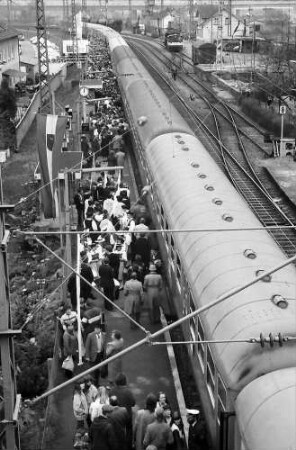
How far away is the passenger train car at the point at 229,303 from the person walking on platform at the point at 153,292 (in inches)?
10.1

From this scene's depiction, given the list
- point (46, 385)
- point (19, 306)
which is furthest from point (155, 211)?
point (46, 385)

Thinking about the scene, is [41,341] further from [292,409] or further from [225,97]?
[225,97]

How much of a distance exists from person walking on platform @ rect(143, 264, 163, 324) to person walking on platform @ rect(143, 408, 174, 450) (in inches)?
145

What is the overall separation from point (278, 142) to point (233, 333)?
1901cm

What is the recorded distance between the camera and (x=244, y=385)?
6379 millimetres

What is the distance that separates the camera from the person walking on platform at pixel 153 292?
1120 centimetres

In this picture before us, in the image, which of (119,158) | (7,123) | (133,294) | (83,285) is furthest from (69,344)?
(7,123)

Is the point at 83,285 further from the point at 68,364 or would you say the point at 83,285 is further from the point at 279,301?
the point at 279,301

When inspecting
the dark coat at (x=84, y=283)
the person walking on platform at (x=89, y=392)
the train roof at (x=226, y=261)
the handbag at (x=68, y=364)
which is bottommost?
the handbag at (x=68, y=364)

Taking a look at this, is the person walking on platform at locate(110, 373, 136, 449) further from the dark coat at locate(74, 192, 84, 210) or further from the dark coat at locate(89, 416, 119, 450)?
the dark coat at locate(74, 192, 84, 210)

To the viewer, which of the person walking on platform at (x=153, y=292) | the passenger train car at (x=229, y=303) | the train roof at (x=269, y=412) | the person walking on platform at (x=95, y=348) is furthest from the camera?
the person walking on platform at (x=153, y=292)

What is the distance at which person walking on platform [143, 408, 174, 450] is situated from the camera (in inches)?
298

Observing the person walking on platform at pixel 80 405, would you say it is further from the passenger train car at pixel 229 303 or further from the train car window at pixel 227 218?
the train car window at pixel 227 218

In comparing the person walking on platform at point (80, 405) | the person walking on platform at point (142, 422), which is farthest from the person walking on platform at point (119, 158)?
the person walking on platform at point (142, 422)
